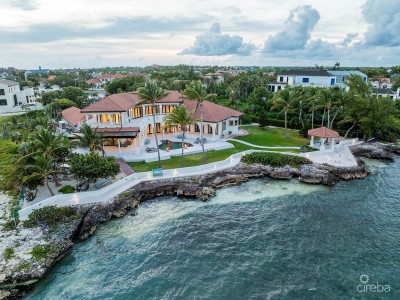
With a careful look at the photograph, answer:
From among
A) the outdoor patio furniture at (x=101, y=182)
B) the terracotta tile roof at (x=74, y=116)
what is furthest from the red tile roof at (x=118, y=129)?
the outdoor patio furniture at (x=101, y=182)

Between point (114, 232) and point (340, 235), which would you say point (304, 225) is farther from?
point (114, 232)

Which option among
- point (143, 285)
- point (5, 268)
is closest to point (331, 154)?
point (143, 285)

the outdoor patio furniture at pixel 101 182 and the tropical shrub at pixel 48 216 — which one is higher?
the outdoor patio furniture at pixel 101 182

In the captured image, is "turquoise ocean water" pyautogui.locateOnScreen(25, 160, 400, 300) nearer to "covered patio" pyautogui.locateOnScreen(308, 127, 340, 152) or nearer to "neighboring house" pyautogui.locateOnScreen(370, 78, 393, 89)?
"covered patio" pyautogui.locateOnScreen(308, 127, 340, 152)

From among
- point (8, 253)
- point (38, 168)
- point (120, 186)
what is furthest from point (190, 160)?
point (8, 253)

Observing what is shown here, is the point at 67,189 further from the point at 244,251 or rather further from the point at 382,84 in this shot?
the point at 382,84

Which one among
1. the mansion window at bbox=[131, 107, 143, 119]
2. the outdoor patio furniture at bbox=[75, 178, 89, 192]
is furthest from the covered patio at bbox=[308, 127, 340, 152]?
the outdoor patio furniture at bbox=[75, 178, 89, 192]

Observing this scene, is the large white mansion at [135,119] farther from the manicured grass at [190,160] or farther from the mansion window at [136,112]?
the manicured grass at [190,160]
